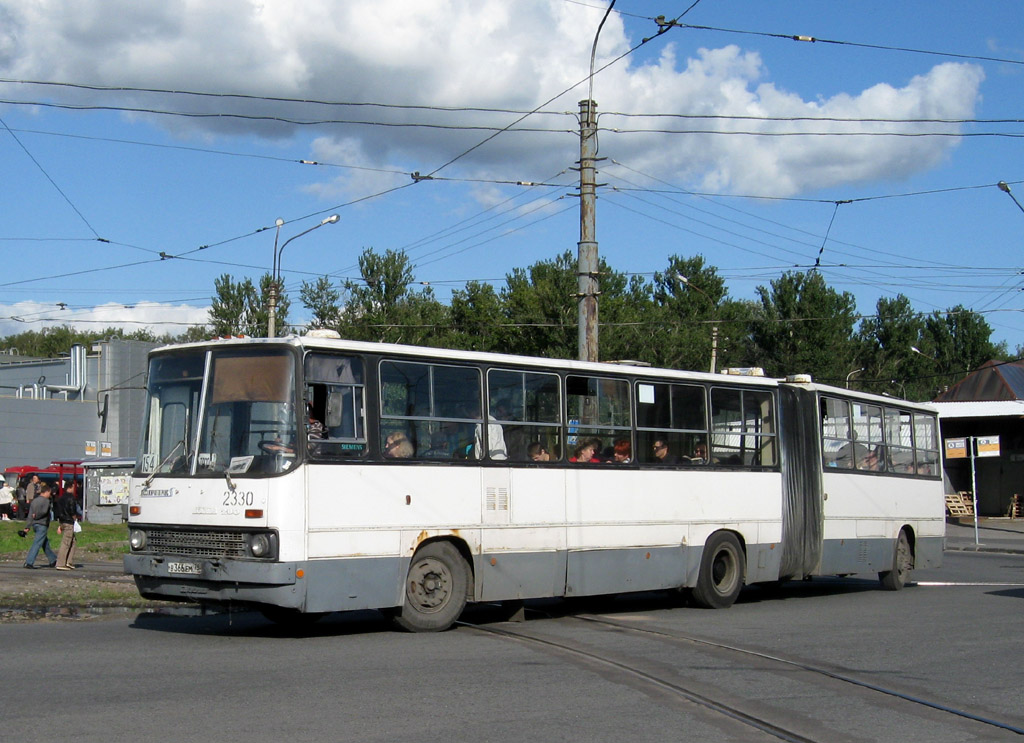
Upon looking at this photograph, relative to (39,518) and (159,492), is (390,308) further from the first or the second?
(159,492)

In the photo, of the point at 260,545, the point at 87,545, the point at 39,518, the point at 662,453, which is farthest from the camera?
the point at 87,545

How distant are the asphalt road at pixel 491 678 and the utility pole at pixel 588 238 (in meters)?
6.23

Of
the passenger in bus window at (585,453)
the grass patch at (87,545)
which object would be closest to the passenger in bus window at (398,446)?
the passenger in bus window at (585,453)

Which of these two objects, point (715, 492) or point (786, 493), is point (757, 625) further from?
point (786, 493)

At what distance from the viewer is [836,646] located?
1145 centimetres

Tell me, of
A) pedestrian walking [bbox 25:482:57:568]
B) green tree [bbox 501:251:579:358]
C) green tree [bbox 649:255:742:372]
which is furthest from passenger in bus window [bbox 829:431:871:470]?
green tree [bbox 501:251:579:358]

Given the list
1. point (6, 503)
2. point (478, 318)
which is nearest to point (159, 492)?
point (6, 503)

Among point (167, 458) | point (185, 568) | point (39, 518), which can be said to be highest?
point (167, 458)

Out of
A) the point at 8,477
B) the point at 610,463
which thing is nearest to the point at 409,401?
the point at 610,463

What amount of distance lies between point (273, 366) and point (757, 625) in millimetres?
6358

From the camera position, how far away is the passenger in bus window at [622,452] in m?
14.1

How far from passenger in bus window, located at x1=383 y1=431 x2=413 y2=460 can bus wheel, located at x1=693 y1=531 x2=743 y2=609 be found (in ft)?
17.3

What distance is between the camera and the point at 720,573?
15750 millimetres

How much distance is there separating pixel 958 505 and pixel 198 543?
45365 millimetres
